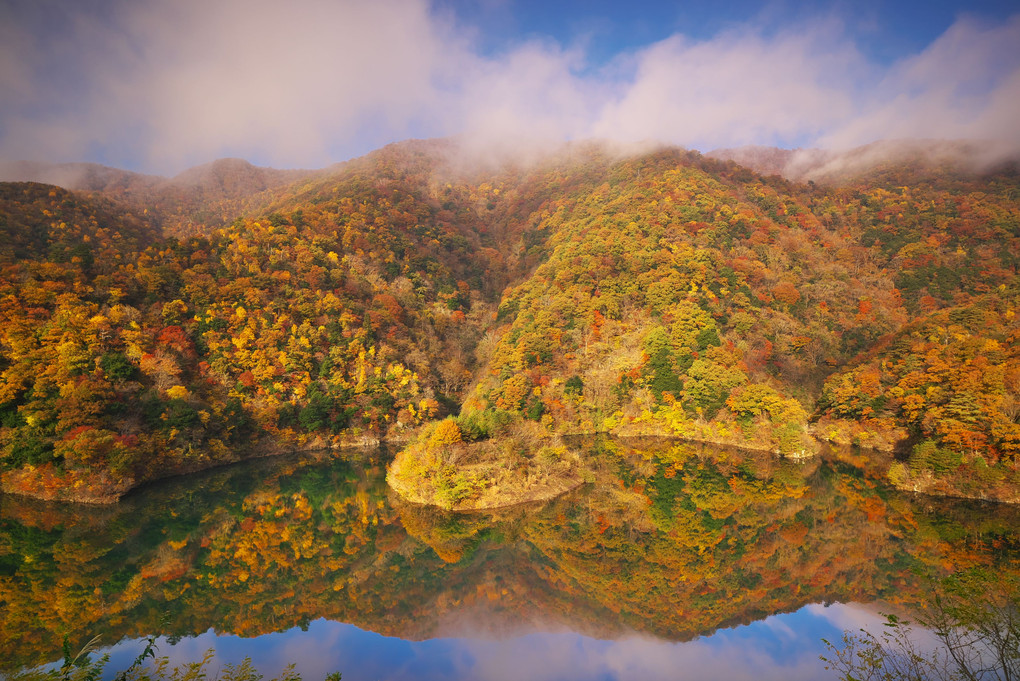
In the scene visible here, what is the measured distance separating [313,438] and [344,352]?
33.2 ft

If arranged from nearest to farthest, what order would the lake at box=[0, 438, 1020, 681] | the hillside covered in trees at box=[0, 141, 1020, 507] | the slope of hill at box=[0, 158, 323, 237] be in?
the lake at box=[0, 438, 1020, 681] → the hillside covered in trees at box=[0, 141, 1020, 507] → the slope of hill at box=[0, 158, 323, 237]

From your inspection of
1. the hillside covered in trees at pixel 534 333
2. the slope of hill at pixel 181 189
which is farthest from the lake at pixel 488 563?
the slope of hill at pixel 181 189

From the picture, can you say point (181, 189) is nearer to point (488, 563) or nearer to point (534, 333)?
point (534, 333)

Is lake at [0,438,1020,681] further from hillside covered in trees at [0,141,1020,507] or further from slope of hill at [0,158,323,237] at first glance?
slope of hill at [0,158,323,237]

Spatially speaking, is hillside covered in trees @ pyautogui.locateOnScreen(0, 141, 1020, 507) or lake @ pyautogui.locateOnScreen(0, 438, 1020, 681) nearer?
lake @ pyautogui.locateOnScreen(0, 438, 1020, 681)

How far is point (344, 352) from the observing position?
169 feet

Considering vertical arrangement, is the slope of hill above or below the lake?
above

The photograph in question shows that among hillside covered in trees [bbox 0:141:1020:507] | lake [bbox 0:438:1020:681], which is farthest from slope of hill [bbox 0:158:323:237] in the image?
lake [bbox 0:438:1020:681]

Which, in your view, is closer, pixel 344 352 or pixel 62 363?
pixel 62 363

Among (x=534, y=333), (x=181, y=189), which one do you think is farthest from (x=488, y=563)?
(x=181, y=189)

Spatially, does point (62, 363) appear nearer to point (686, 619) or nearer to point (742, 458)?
point (686, 619)

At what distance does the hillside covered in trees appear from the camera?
94.9 feet

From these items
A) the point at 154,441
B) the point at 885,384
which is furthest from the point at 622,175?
the point at 154,441

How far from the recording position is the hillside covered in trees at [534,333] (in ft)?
94.9
